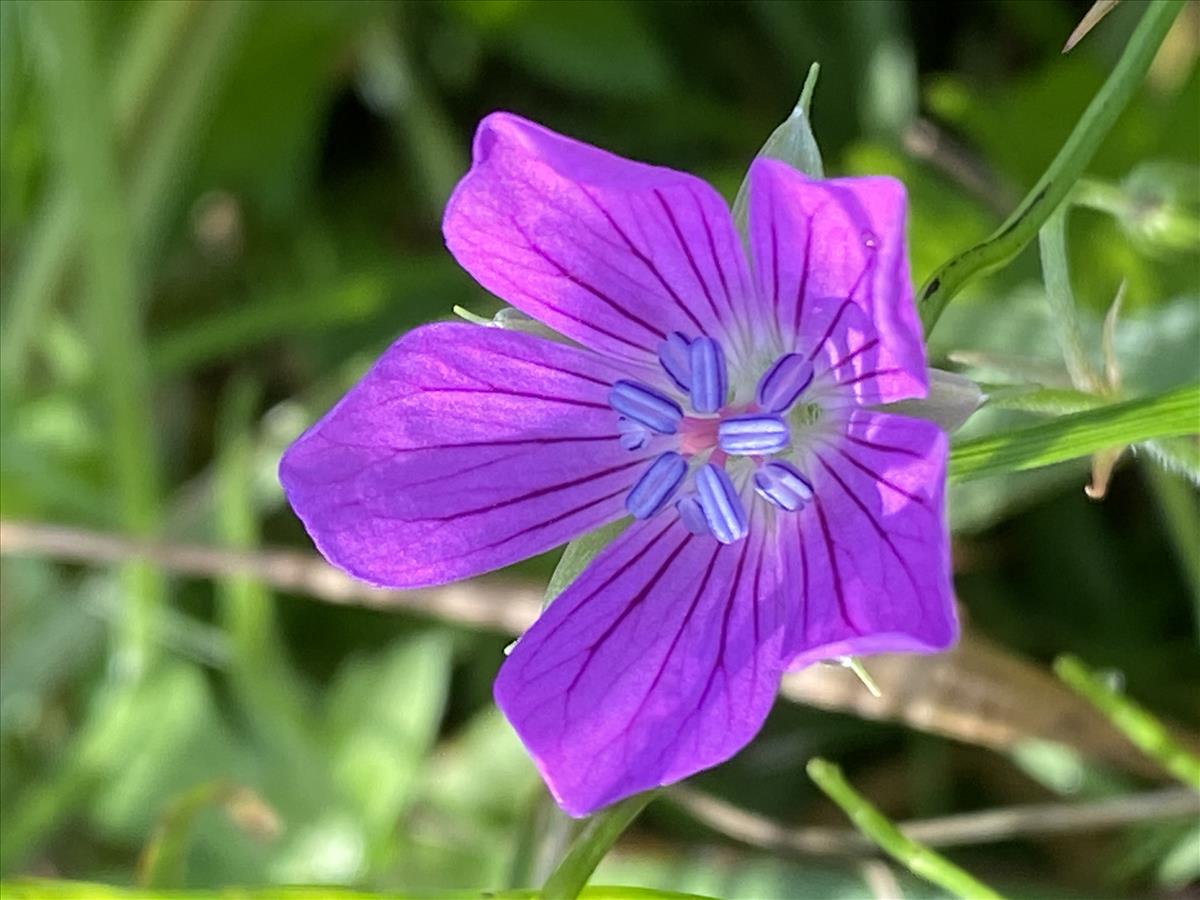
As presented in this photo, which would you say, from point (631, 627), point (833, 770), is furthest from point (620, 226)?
point (833, 770)

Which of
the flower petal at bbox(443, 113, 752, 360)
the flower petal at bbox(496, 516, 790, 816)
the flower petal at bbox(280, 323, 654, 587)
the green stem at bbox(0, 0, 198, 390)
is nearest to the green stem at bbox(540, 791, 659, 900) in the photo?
the flower petal at bbox(496, 516, 790, 816)

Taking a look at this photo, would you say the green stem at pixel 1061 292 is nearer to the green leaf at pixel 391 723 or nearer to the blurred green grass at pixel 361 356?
the blurred green grass at pixel 361 356

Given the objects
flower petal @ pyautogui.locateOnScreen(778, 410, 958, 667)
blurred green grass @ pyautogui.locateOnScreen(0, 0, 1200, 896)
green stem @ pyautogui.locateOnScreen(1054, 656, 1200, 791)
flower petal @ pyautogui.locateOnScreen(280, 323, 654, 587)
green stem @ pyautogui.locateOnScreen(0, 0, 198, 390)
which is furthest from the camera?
green stem @ pyautogui.locateOnScreen(0, 0, 198, 390)

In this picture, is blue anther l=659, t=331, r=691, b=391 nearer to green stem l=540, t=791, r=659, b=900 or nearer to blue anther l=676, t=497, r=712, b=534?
blue anther l=676, t=497, r=712, b=534

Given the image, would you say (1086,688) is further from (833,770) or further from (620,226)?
(620,226)

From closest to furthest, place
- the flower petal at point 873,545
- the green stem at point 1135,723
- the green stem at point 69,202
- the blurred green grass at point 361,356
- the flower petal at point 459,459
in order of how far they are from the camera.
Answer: the flower petal at point 873,545, the flower petal at point 459,459, the green stem at point 1135,723, the blurred green grass at point 361,356, the green stem at point 69,202

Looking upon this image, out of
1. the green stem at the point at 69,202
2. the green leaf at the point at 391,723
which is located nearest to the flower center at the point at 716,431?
the green leaf at the point at 391,723
